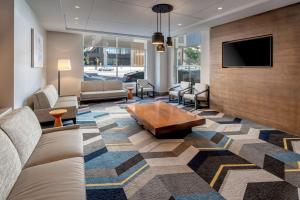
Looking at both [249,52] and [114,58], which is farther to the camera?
[114,58]

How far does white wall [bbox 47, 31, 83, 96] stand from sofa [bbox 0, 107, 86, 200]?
17.4ft

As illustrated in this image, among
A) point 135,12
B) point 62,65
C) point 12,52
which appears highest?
point 135,12

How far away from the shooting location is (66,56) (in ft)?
24.6

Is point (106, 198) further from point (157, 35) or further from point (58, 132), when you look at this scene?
point (157, 35)

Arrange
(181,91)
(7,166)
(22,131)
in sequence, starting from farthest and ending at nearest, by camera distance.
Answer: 1. (181,91)
2. (22,131)
3. (7,166)

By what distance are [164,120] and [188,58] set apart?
482 cm

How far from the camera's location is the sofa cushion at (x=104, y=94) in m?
7.16

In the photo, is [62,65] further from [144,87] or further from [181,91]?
[181,91]

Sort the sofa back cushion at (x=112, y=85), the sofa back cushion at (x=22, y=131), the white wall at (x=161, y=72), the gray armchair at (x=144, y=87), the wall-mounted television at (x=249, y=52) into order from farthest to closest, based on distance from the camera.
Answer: the white wall at (x=161, y=72)
the gray armchair at (x=144, y=87)
the sofa back cushion at (x=112, y=85)
the wall-mounted television at (x=249, y=52)
the sofa back cushion at (x=22, y=131)

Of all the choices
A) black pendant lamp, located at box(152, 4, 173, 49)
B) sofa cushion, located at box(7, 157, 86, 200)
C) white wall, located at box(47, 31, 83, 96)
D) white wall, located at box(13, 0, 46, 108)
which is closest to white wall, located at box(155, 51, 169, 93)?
white wall, located at box(47, 31, 83, 96)

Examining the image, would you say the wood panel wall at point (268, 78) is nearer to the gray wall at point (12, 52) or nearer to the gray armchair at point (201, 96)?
the gray armchair at point (201, 96)

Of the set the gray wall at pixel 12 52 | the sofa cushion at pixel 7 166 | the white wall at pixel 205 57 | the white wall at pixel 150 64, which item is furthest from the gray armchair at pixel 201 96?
the sofa cushion at pixel 7 166

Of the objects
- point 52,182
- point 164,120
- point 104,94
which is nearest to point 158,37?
point 164,120

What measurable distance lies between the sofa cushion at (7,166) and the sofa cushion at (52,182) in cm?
5
